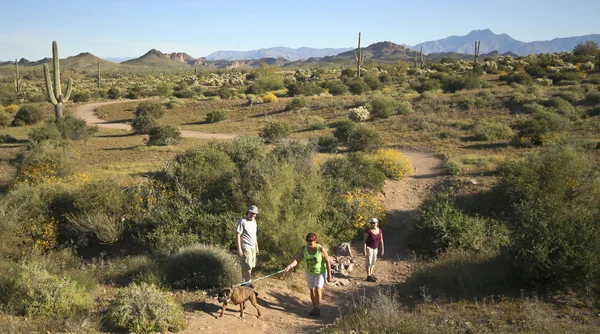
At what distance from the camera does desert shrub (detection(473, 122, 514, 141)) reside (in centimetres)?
1939

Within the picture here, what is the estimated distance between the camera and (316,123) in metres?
24.9

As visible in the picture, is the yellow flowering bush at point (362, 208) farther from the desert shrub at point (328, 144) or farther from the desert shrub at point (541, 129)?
the desert shrub at point (541, 129)

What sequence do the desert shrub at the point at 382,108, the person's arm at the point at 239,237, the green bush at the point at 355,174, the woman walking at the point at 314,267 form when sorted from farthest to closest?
the desert shrub at the point at 382,108 → the green bush at the point at 355,174 → the person's arm at the point at 239,237 → the woman walking at the point at 314,267

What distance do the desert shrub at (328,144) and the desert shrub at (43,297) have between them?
1343cm

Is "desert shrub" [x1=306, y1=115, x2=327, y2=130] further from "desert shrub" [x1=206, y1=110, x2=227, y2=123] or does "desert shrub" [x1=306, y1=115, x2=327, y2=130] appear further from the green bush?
the green bush

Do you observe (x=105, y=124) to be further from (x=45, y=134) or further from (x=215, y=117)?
(x=45, y=134)

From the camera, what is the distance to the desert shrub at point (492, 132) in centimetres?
1939

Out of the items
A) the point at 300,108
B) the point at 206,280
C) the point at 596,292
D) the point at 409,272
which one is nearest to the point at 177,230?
the point at 206,280

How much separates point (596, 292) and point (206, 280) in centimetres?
621

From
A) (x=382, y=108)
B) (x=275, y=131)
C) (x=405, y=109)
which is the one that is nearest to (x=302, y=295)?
→ (x=275, y=131)

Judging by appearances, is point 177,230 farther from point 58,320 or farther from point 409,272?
point 409,272

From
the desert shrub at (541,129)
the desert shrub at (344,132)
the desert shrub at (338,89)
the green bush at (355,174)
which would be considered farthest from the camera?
A: the desert shrub at (338,89)

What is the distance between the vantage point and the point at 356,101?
30.7 m

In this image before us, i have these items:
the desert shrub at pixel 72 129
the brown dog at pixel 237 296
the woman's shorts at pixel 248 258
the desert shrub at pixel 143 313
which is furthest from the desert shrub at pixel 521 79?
the desert shrub at pixel 143 313
